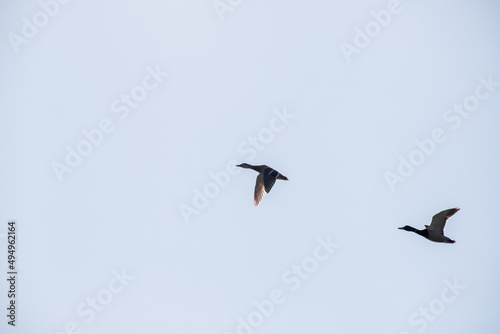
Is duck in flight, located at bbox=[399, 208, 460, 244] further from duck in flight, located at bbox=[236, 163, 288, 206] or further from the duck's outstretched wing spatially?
duck in flight, located at bbox=[236, 163, 288, 206]

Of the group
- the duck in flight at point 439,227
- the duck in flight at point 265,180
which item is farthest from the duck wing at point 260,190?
the duck in flight at point 439,227

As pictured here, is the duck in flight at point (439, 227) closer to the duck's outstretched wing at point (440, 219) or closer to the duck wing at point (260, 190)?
the duck's outstretched wing at point (440, 219)

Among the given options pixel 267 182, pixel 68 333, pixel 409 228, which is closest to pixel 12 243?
pixel 68 333

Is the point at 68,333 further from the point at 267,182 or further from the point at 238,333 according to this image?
the point at 267,182

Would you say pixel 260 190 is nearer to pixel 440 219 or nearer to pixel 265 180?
pixel 265 180

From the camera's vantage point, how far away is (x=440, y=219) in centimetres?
2192

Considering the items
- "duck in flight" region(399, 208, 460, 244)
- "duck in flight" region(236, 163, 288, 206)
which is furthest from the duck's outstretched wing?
"duck in flight" region(236, 163, 288, 206)

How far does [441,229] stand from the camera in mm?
22234

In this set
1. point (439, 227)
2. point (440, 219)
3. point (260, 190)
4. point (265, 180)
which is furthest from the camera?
point (260, 190)

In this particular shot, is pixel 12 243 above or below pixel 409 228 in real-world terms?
above

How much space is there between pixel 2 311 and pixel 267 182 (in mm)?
25886

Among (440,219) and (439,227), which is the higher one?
(440,219)

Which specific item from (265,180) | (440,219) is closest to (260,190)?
(265,180)

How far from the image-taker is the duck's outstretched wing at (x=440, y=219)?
71.2 ft
